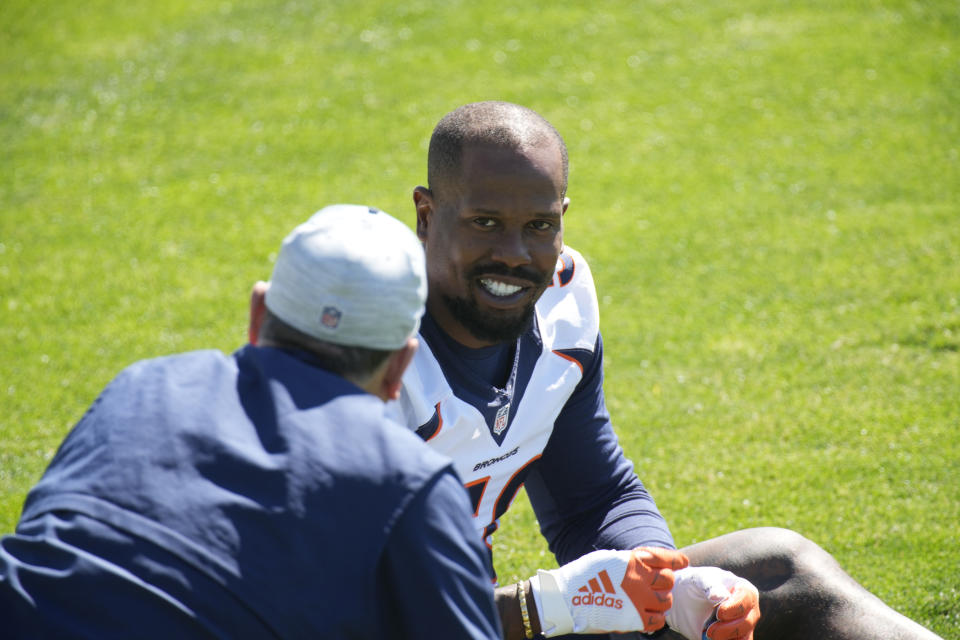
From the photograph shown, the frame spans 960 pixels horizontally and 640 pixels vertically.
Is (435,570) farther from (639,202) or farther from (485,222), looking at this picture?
(639,202)

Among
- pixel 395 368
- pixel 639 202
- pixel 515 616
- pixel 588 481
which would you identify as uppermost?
pixel 395 368

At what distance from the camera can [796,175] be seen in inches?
309

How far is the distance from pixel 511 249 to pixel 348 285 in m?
1.03

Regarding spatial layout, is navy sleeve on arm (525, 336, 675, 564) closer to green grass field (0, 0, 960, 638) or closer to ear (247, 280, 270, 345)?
green grass field (0, 0, 960, 638)

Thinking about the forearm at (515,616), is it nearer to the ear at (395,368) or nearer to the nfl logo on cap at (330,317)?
the ear at (395,368)

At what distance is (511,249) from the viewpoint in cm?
279

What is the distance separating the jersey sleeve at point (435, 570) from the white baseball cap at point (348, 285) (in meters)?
0.30

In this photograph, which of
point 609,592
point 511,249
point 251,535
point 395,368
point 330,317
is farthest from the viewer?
point 511,249

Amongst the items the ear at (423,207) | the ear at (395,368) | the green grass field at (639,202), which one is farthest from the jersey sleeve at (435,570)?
the green grass field at (639,202)

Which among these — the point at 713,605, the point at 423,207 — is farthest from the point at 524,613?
the point at 423,207

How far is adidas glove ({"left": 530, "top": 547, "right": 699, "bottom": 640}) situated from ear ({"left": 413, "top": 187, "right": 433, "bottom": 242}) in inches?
39.3

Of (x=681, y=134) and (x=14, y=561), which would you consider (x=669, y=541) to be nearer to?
(x=14, y=561)

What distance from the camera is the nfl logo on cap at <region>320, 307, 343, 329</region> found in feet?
5.94

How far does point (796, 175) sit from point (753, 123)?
0.95m
